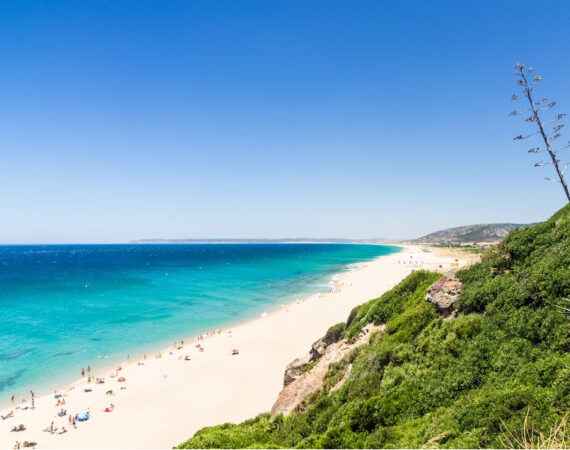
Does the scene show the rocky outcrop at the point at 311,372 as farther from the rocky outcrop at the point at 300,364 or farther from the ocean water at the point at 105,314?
the ocean water at the point at 105,314

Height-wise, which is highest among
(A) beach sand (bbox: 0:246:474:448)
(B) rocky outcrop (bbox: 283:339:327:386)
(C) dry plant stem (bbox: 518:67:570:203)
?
(C) dry plant stem (bbox: 518:67:570:203)

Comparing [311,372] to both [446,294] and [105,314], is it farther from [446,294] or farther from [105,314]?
[105,314]

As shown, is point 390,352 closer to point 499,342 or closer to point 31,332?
point 499,342

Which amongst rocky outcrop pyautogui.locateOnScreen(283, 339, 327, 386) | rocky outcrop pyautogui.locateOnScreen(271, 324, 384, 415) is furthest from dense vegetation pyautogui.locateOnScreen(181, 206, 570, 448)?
rocky outcrop pyautogui.locateOnScreen(283, 339, 327, 386)

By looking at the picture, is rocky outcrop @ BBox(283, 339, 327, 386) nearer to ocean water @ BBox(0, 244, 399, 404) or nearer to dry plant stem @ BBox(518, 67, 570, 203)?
dry plant stem @ BBox(518, 67, 570, 203)

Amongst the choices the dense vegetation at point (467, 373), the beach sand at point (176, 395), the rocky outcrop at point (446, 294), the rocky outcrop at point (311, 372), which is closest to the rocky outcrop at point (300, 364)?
the rocky outcrop at point (311, 372)

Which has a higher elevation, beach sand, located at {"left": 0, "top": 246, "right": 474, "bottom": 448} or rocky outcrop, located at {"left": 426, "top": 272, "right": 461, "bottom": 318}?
rocky outcrop, located at {"left": 426, "top": 272, "right": 461, "bottom": 318}

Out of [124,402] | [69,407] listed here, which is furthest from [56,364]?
[124,402]
